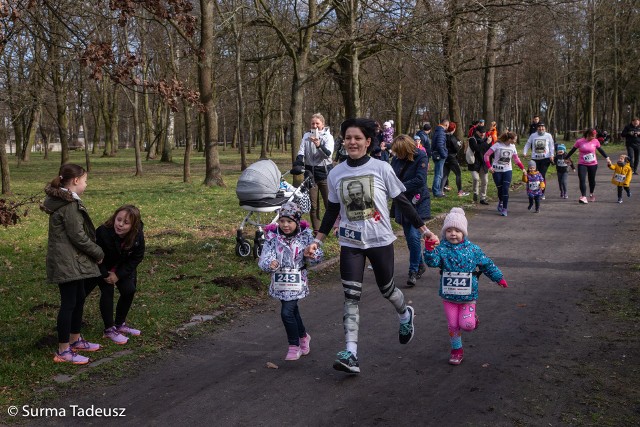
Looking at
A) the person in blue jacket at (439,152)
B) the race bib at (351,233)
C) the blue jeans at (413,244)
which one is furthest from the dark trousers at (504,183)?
the race bib at (351,233)

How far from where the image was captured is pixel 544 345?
5996mm

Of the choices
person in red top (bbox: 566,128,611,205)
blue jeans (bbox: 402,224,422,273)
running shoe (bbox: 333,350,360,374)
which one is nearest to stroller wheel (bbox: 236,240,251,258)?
blue jeans (bbox: 402,224,422,273)

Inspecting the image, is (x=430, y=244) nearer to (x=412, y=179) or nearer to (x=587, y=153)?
(x=412, y=179)

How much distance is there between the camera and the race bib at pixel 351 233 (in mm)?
5441

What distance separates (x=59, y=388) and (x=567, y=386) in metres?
4.04

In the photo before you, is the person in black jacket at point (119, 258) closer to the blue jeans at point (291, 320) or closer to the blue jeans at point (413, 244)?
the blue jeans at point (291, 320)

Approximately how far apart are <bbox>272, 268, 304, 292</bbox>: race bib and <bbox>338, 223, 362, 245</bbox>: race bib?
539mm

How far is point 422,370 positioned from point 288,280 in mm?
1389

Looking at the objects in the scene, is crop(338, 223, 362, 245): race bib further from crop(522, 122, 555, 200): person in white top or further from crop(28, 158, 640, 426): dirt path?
crop(522, 122, 555, 200): person in white top

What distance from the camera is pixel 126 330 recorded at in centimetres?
643

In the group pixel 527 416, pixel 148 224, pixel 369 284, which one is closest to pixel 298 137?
pixel 148 224

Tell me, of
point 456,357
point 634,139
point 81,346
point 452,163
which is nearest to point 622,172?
point 452,163

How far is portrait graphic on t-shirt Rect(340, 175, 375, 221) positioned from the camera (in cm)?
545

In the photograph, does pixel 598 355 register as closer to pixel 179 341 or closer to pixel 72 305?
pixel 179 341
